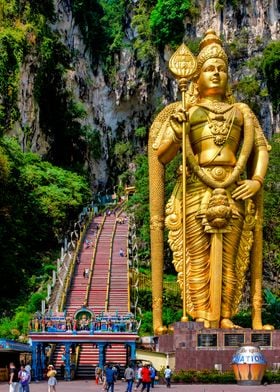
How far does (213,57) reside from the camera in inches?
584

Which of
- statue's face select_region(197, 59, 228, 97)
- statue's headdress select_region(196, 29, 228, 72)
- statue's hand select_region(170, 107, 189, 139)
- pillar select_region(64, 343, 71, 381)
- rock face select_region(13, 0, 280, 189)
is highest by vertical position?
rock face select_region(13, 0, 280, 189)

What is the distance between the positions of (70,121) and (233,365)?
25.3 metres

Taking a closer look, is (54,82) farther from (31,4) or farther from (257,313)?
(257,313)

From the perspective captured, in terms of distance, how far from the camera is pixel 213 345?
525 inches

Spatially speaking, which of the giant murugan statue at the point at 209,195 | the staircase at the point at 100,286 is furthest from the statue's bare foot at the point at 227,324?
the staircase at the point at 100,286

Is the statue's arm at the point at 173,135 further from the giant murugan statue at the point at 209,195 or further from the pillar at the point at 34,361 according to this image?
the pillar at the point at 34,361

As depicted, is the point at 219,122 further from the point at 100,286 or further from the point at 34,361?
the point at 100,286

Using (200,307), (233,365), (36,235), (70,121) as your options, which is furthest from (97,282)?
(70,121)

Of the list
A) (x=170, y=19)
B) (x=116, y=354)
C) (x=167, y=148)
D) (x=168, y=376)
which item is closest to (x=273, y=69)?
(x=170, y=19)

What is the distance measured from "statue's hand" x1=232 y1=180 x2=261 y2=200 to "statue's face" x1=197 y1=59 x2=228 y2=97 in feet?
6.17

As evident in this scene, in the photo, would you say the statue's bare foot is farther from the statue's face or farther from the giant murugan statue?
the statue's face

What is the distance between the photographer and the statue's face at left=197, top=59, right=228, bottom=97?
14.8 m

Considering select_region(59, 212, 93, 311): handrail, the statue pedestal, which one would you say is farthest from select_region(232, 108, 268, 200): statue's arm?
select_region(59, 212, 93, 311): handrail

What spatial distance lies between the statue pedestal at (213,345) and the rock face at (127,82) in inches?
725
